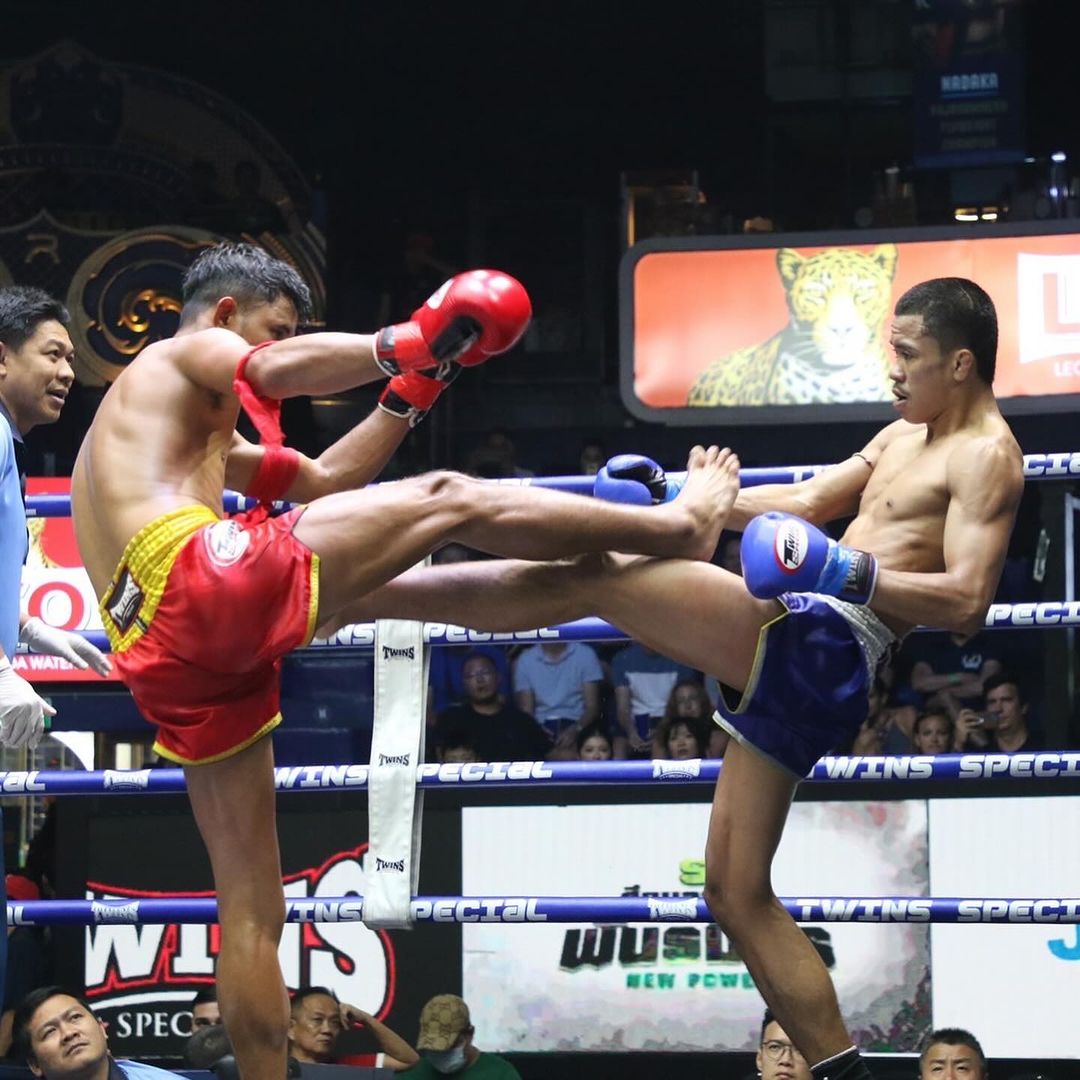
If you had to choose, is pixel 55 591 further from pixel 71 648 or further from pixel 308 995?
pixel 71 648

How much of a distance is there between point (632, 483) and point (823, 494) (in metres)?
0.42

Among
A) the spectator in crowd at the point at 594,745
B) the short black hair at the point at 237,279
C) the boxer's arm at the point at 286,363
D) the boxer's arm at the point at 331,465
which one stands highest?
the short black hair at the point at 237,279

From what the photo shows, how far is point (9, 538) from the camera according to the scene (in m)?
3.10

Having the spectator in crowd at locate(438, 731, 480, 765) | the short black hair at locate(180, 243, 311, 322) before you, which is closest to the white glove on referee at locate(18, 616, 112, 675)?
the short black hair at locate(180, 243, 311, 322)

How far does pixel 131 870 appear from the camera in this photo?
4664 mm

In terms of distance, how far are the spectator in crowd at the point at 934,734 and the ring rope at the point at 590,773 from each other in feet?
8.58

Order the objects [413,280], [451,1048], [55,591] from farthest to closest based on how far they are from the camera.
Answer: [413,280], [55,591], [451,1048]

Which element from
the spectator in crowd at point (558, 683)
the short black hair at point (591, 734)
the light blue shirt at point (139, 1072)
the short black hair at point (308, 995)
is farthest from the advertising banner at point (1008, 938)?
the spectator in crowd at point (558, 683)

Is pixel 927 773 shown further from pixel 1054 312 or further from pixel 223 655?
pixel 1054 312

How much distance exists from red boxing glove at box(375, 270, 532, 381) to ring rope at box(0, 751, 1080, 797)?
82cm

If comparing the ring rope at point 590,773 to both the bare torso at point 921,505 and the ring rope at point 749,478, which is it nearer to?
the bare torso at point 921,505

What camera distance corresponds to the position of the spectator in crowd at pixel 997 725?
614cm

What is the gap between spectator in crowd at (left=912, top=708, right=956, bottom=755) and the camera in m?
5.92

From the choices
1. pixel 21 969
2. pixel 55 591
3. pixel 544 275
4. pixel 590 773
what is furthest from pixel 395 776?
pixel 544 275
